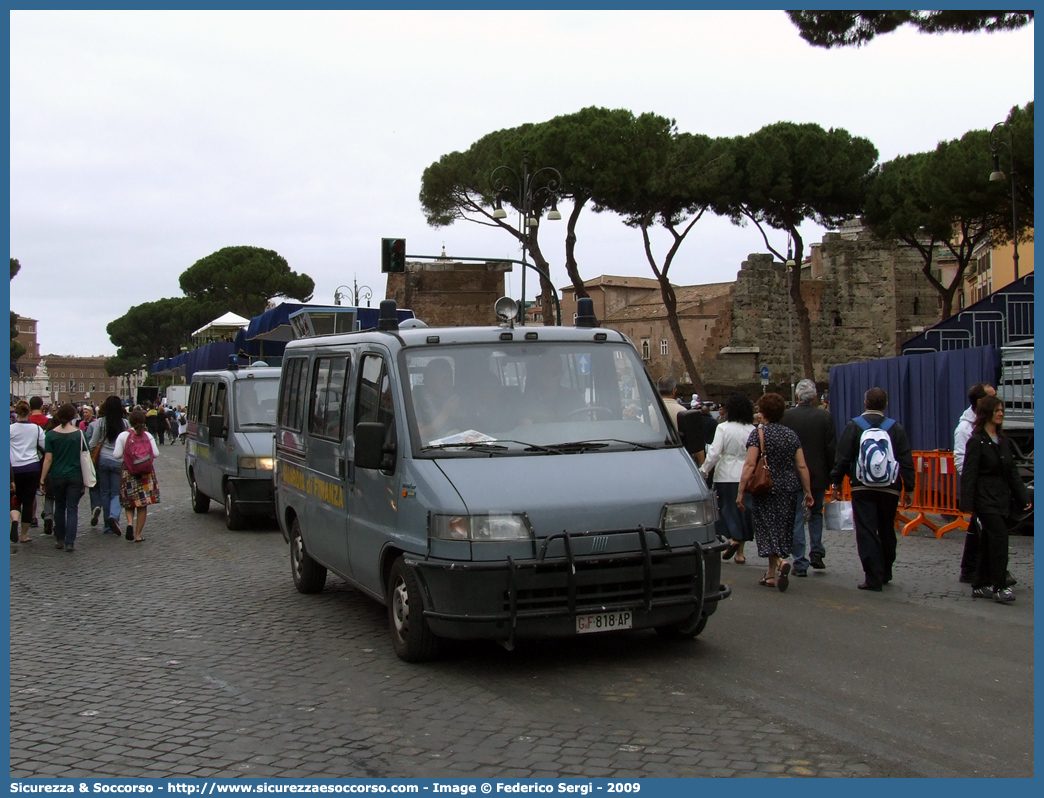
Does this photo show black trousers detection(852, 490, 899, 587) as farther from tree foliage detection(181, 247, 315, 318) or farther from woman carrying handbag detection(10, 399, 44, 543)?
tree foliage detection(181, 247, 315, 318)

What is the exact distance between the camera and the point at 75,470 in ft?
40.1

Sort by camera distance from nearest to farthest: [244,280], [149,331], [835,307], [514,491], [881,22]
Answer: [514,491], [881,22], [835,307], [244,280], [149,331]

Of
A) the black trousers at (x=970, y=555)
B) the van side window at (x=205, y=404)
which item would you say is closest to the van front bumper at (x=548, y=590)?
the black trousers at (x=970, y=555)

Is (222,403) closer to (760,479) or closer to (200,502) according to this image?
(200,502)

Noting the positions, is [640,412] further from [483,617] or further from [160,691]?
[160,691]

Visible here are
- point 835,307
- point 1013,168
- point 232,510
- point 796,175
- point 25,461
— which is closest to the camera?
point 25,461

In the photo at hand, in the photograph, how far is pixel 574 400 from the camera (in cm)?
675

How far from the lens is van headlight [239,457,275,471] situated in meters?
13.7

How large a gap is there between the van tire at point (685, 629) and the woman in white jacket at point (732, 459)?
10.8 ft

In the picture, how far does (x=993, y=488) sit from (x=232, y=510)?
9.33 meters

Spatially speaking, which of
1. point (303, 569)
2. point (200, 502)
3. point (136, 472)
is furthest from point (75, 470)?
point (303, 569)

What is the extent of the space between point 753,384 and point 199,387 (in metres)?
45.2

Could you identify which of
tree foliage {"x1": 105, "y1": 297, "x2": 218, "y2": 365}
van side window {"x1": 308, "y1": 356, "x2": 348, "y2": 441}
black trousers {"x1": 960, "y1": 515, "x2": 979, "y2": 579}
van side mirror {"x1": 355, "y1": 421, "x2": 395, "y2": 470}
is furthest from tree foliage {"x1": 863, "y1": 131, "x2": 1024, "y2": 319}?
tree foliage {"x1": 105, "y1": 297, "x2": 218, "y2": 365}

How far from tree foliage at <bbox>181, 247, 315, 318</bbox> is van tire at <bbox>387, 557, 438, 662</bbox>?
64.6 m
